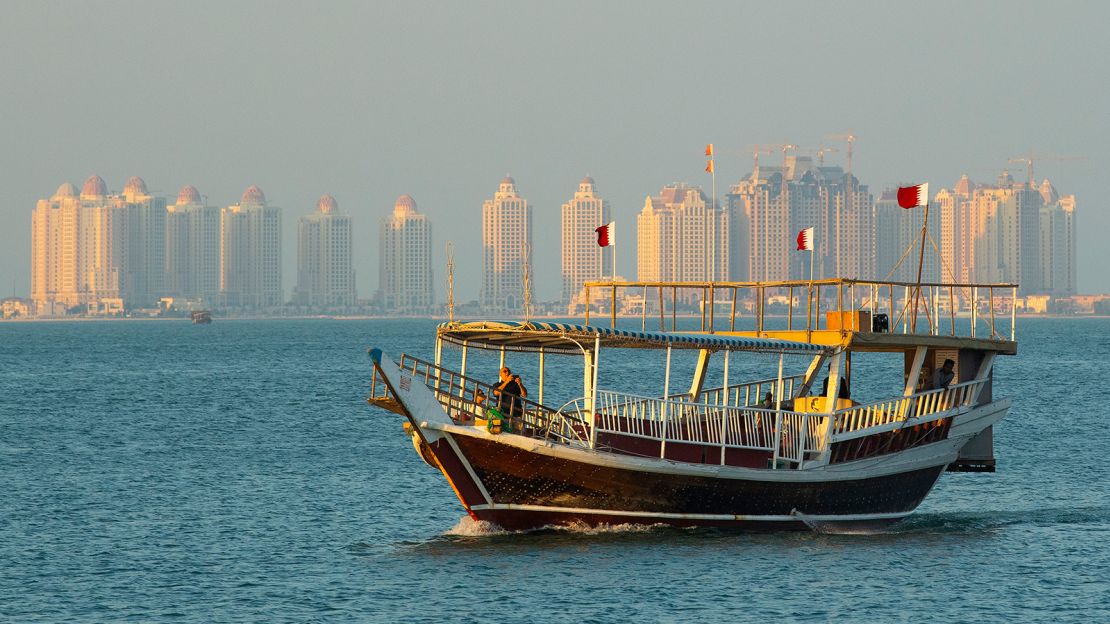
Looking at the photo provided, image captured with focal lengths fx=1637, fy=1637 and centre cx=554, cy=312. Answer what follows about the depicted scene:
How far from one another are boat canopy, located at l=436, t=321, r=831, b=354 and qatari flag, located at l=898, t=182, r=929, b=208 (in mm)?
3926

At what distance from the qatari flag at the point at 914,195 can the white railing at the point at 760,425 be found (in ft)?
12.1

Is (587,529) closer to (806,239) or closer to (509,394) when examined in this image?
(509,394)

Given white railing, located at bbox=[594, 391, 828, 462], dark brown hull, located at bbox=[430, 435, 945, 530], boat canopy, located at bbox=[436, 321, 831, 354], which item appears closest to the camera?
boat canopy, located at bbox=[436, 321, 831, 354]

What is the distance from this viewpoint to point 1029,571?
2745 centimetres

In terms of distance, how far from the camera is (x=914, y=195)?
104ft

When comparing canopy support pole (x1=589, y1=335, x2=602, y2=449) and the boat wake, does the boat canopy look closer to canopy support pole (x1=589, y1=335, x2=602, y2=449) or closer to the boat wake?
canopy support pole (x1=589, y1=335, x2=602, y2=449)

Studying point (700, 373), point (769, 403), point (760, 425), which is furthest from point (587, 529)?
point (769, 403)

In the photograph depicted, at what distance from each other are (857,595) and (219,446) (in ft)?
98.2

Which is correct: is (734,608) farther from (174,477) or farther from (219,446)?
(219,446)

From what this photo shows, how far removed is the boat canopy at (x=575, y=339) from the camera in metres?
26.8

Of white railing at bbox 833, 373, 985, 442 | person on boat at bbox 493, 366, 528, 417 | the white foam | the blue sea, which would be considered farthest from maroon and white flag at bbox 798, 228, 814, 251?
the white foam

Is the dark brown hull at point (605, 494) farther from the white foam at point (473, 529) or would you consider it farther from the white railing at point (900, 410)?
the white railing at point (900, 410)

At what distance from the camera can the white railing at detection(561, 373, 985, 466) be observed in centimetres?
2853

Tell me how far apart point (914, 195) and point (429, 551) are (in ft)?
38.0
